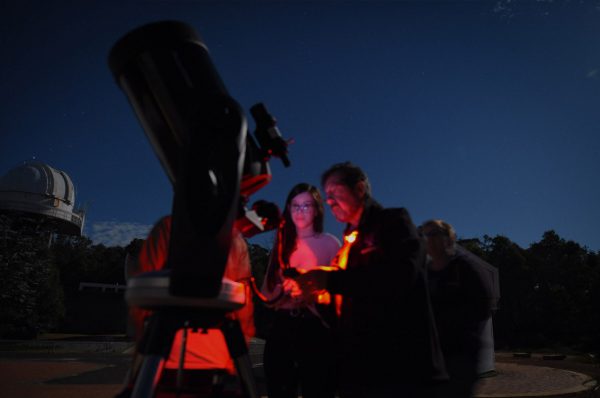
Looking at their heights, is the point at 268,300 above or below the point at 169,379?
above

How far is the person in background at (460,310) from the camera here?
2648 mm

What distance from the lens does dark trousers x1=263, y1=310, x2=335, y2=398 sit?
2.41 meters

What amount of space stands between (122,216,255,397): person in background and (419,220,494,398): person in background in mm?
1334

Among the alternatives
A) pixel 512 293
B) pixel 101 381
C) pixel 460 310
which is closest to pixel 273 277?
pixel 460 310

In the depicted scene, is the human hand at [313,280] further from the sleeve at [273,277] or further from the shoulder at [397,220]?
the sleeve at [273,277]

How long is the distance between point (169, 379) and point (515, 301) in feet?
108

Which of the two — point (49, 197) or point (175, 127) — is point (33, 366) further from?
point (49, 197)

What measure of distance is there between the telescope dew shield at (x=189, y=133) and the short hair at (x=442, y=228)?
1970mm

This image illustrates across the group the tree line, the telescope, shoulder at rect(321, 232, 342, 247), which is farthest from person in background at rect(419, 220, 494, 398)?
the tree line

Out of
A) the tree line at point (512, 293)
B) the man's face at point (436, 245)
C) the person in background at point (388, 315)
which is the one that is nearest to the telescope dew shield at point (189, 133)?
the person in background at point (388, 315)

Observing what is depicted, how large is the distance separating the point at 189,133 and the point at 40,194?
147 feet

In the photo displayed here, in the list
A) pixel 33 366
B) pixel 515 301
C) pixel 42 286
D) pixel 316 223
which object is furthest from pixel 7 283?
pixel 515 301

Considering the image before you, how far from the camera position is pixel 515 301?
30141 mm

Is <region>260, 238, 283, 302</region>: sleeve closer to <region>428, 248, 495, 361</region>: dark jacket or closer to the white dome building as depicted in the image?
<region>428, 248, 495, 361</region>: dark jacket
